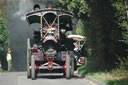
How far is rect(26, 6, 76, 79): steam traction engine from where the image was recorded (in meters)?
19.3

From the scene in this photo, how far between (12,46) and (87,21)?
26.6m

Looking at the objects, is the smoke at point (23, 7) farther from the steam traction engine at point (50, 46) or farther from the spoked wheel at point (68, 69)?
the spoked wheel at point (68, 69)

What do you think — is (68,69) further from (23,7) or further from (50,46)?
(23,7)

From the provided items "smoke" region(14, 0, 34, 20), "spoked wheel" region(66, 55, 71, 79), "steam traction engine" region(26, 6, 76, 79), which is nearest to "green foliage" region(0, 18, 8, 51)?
"steam traction engine" region(26, 6, 76, 79)

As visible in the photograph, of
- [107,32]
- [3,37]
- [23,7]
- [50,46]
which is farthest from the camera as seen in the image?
[23,7]

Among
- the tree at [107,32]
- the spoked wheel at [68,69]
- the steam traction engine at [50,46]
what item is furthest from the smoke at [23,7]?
the spoked wheel at [68,69]

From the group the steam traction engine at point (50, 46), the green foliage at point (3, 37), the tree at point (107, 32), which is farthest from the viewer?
the green foliage at point (3, 37)

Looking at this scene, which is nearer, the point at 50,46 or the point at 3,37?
the point at 50,46

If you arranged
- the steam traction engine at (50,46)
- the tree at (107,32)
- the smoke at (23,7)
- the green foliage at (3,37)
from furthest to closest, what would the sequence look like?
the smoke at (23,7), the green foliage at (3,37), the tree at (107,32), the steam traction engine at (50,46)

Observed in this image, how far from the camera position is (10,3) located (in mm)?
54531

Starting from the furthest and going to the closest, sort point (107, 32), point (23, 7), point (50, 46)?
point (23, 7) → point (107, 32) → point (50, 46)

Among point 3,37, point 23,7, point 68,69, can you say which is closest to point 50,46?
point 68,69

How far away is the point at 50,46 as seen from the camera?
19297 mm

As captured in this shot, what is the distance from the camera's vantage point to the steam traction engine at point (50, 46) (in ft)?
63.4
